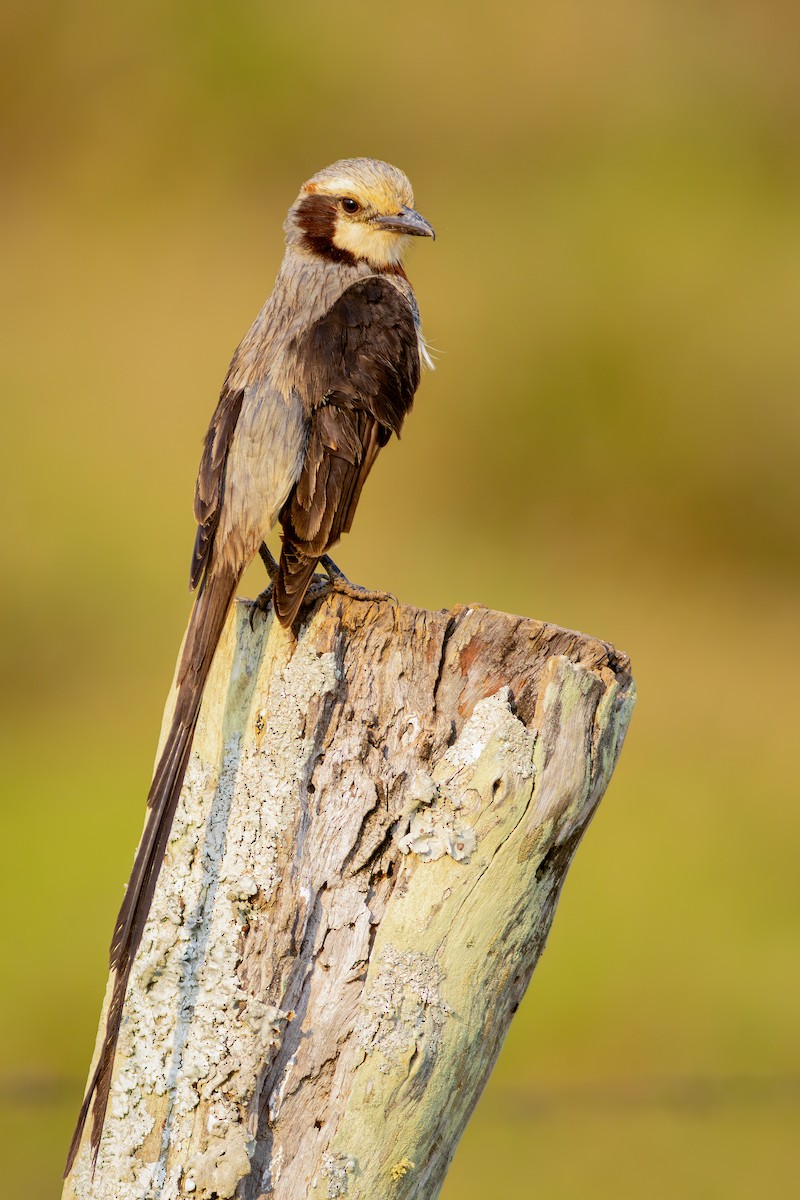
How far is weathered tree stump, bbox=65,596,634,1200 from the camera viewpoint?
1700mm

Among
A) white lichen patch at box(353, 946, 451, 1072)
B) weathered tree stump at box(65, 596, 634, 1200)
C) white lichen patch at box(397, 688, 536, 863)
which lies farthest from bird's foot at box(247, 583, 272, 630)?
white lichen patch at box(353, 946, 451, 1072)

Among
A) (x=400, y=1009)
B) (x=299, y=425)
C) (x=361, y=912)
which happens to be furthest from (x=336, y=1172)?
(x=299, y=425)

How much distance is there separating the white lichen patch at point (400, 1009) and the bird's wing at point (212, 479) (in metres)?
0.90

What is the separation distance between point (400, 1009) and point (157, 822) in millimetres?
477

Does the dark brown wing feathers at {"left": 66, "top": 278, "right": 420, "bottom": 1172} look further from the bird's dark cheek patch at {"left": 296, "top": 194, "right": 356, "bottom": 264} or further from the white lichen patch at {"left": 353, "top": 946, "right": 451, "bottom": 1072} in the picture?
the white lichen patch at {"left": 353, "top": 946, "right": 451, "bottom": 1072}

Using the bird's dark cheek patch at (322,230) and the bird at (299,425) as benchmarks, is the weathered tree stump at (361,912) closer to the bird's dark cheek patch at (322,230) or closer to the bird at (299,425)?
the bird at (299,425)

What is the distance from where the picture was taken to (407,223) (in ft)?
9.05

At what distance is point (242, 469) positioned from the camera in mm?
2311

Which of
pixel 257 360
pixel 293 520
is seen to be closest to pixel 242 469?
pixel 293 520

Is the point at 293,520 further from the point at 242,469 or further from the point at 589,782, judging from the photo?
the point at 589,782

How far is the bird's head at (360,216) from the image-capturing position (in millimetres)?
2791

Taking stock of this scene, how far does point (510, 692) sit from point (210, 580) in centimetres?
64

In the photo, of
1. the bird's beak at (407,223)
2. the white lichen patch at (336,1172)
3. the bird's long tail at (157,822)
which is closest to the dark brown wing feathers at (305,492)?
the bird's long tail at (157,822)

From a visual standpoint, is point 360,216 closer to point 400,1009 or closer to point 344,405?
point 344,405
